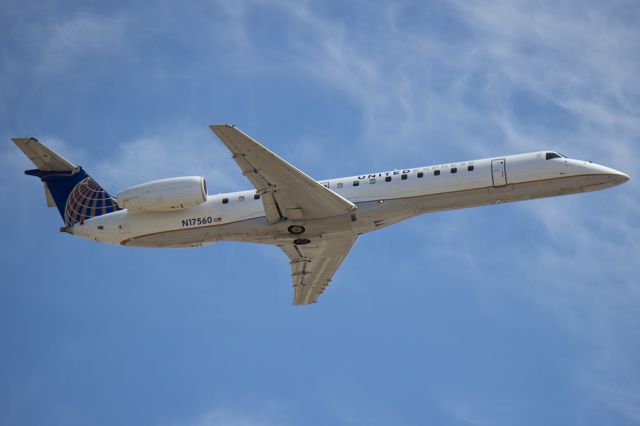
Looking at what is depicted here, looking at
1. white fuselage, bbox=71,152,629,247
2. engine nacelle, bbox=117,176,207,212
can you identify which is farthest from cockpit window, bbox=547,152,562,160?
engine nacelle, bbox=117,176,207,212

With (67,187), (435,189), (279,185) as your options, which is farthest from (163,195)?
(435,189)

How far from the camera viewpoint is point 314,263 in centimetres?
3778

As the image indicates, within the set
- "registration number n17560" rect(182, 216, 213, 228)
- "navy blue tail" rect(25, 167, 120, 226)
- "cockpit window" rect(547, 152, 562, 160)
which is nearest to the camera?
"cockpit window" rect(547, 152, 562, 160)

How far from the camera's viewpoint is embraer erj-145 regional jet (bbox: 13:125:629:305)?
3225cm

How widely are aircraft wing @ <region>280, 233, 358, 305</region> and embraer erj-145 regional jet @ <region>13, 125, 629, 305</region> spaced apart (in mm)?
257

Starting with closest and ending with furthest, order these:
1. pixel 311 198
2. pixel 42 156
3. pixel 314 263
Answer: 1. pixel 311 198
2. pixel 42 156
3. pixel 314 263

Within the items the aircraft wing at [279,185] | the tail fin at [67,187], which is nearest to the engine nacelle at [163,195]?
the tail fin at [67,187]

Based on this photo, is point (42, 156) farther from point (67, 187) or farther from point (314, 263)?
point (314, 263)

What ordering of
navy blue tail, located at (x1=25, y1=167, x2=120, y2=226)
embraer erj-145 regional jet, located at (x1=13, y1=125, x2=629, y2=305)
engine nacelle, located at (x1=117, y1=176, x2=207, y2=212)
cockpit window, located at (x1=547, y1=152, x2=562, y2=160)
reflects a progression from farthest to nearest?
navy blue tail, located at (x1=25, y1=167, x2=120, y2=226)
engine nacelle, located at (x1=117, y1=176, x2=207, y2=212)
cockpit window, located at (x1=547, y1=152, x2=562, y2=160)
embraer erj-145 regional jet, located at (x1=13, y1=125, x2=629, y2=305)

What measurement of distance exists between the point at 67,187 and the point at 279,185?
425 inches

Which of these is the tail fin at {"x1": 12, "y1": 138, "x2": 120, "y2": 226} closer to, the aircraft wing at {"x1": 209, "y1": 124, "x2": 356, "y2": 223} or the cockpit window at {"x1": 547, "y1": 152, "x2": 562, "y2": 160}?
the aircraft wing at {"x1": 209, "y1": 124, "x2": 356, "y2": 223}

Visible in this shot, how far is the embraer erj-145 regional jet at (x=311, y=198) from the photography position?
3225 cm

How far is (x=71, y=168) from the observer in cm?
3741

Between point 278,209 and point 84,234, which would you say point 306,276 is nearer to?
point 278,209
